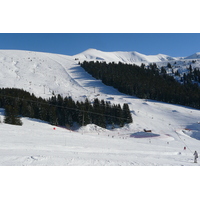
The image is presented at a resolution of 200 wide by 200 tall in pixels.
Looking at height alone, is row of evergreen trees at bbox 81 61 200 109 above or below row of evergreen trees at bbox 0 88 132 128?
above

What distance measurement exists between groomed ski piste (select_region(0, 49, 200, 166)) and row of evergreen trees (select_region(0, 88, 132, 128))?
2547mm

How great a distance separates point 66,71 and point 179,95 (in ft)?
212

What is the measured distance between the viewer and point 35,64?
11000 centimetres

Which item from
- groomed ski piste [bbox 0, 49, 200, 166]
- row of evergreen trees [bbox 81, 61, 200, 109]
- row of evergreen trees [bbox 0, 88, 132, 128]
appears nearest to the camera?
groomed ski piste [bbox 0, 49, 200, 166]

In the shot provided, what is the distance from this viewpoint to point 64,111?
138 ft

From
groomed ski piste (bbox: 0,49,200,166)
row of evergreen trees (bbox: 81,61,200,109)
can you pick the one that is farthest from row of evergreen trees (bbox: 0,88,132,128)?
row of evergreen trees (bbox: 81,61,200,109)

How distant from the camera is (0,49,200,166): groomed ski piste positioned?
1250 centimetres

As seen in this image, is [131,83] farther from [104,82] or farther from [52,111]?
[52,111]

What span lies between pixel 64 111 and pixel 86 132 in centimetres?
881

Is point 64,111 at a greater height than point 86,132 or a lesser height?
greater

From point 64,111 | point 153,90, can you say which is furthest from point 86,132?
point 153,90

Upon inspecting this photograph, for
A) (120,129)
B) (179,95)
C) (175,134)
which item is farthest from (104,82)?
(175,134)

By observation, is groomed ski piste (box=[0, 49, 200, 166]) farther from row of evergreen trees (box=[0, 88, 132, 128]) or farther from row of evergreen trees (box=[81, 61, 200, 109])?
row of evergreen trees (box=[81, 61, 200, 109])

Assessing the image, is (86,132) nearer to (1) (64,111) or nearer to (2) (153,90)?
(1) (64,111)
